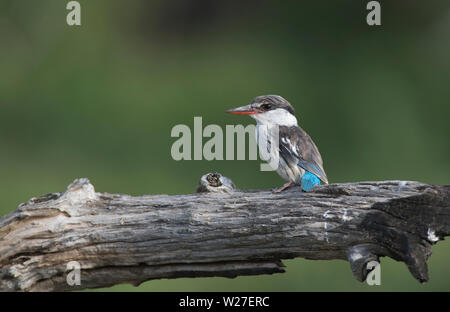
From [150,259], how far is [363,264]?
3.52ft

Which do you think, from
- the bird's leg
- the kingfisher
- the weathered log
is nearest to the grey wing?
the kingfisher

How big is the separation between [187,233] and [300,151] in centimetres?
91

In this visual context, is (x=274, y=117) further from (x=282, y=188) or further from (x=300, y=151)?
(x=282, y=188)

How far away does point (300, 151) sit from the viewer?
→ 4.66 m

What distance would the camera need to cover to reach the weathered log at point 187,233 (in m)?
4.05

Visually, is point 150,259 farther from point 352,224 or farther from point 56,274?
point 352,224

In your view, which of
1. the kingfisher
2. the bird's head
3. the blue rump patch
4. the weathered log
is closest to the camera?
the weathered log

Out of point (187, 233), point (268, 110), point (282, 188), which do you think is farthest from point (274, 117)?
point (187, 233)

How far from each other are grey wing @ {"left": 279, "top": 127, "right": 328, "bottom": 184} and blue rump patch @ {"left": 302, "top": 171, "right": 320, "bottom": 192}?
26 millimetres

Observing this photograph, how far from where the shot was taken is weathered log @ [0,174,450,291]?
4047mm

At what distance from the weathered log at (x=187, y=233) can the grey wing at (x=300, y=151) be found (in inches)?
11.3

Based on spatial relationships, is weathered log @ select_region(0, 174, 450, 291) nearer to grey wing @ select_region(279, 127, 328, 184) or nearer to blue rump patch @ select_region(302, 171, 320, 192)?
blue rump patch @ select_region(302, 171, 320, 192)

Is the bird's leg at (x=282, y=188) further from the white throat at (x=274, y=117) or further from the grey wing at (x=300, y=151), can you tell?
the white throat at (x=274, y=117)

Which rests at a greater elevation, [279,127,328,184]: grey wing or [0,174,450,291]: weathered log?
[279,127,328,184]: grey wing
